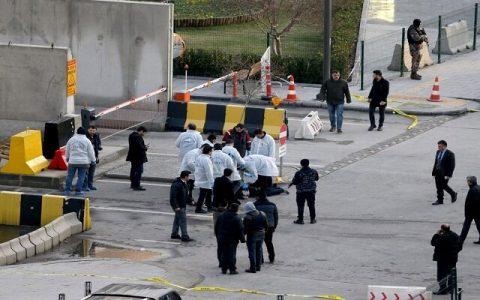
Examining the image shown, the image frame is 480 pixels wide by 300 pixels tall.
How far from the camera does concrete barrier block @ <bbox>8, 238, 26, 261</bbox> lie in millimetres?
25844

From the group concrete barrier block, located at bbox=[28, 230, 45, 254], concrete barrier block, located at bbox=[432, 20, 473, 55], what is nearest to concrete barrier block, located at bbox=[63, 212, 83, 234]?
concrete barrier block, located at bbox=[28, 230, 45, 254]

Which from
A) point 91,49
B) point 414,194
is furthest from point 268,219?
point 91,49

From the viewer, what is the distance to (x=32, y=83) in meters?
34.1

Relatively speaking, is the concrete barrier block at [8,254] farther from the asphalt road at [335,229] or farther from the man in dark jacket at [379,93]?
the man in dark jacket at [379,93]

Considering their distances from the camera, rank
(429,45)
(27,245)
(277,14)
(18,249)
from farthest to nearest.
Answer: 1. (277,14)
2. (429,45)
3. (27,245)
4. (18,249)

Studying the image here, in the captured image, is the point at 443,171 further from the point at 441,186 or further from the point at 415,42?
the point at 415,42

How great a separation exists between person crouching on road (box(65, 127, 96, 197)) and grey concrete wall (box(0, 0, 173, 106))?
23.9 feet

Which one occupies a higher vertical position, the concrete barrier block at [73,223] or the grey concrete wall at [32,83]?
the grey concrete wall at [32,83]

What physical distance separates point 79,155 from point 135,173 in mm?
1426

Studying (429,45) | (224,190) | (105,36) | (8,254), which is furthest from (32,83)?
(429,45)

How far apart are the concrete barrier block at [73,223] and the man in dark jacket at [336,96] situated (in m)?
10.1

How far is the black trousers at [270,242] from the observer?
82.6ft

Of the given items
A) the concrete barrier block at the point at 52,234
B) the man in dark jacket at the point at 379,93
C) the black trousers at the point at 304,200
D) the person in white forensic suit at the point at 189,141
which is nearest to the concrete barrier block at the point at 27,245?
the concrete barrier block at the point at 52,234

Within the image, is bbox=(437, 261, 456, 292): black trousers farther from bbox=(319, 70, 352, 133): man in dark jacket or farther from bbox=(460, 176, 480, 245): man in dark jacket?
bbox=(319, 70, 352, 133): man in dark jacket
